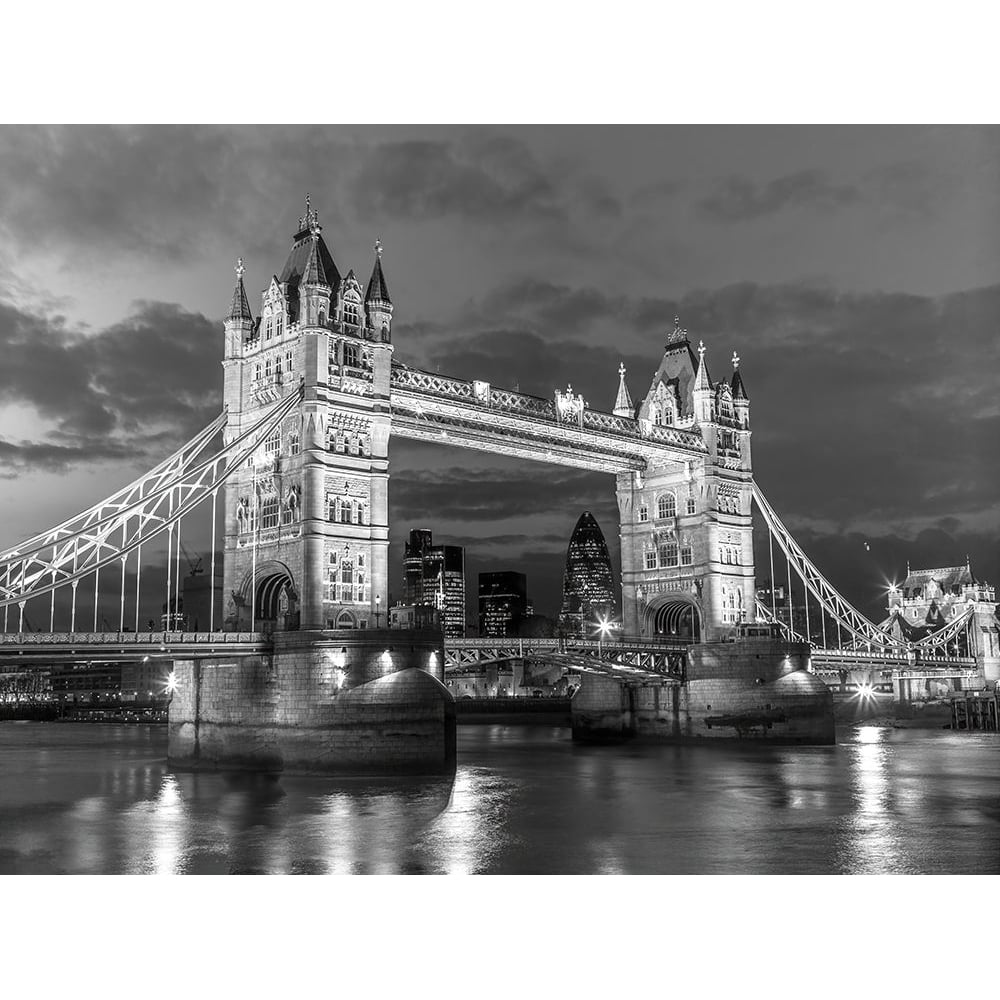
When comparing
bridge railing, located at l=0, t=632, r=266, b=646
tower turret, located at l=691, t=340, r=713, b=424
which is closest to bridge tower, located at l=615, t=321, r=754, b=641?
tower turret, located at l=691, t=340, r=713, b=424

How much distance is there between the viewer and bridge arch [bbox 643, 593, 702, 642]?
239ft

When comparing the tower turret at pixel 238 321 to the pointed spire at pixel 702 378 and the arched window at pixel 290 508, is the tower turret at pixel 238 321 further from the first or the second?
the pointed spire at pixel 702 378

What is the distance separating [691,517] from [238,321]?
3135 centimetres

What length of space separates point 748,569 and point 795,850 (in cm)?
4647

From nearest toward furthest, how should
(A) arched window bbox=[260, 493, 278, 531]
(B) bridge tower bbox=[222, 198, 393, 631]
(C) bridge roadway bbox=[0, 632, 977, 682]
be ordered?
1. (C) bridge roadway bbox=[0, 632, 977, 682]
2. (B) bridge tower bbox=[222, 198, 393, 631]
3. (A) arched window bbox=[260, 493, 278, 531]

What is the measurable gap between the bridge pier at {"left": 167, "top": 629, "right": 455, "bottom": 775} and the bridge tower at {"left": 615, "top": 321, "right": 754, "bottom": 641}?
29.8 m

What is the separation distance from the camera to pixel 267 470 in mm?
52031

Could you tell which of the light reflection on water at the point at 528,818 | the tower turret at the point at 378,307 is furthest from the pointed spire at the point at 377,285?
the light reflection on water at the point at 528,818

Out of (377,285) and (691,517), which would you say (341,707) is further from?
(691,517)

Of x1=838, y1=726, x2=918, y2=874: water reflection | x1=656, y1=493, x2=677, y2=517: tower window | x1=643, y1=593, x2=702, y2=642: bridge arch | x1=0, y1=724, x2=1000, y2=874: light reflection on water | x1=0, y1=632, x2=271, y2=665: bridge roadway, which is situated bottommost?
x1=838, y1=726, x2=918, y2=874: water reflection

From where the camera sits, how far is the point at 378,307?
5291cm

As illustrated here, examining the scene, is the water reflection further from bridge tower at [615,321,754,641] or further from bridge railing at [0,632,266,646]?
bridge railing at [0,632,266,646]

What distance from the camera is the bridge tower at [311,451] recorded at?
1953 inches
